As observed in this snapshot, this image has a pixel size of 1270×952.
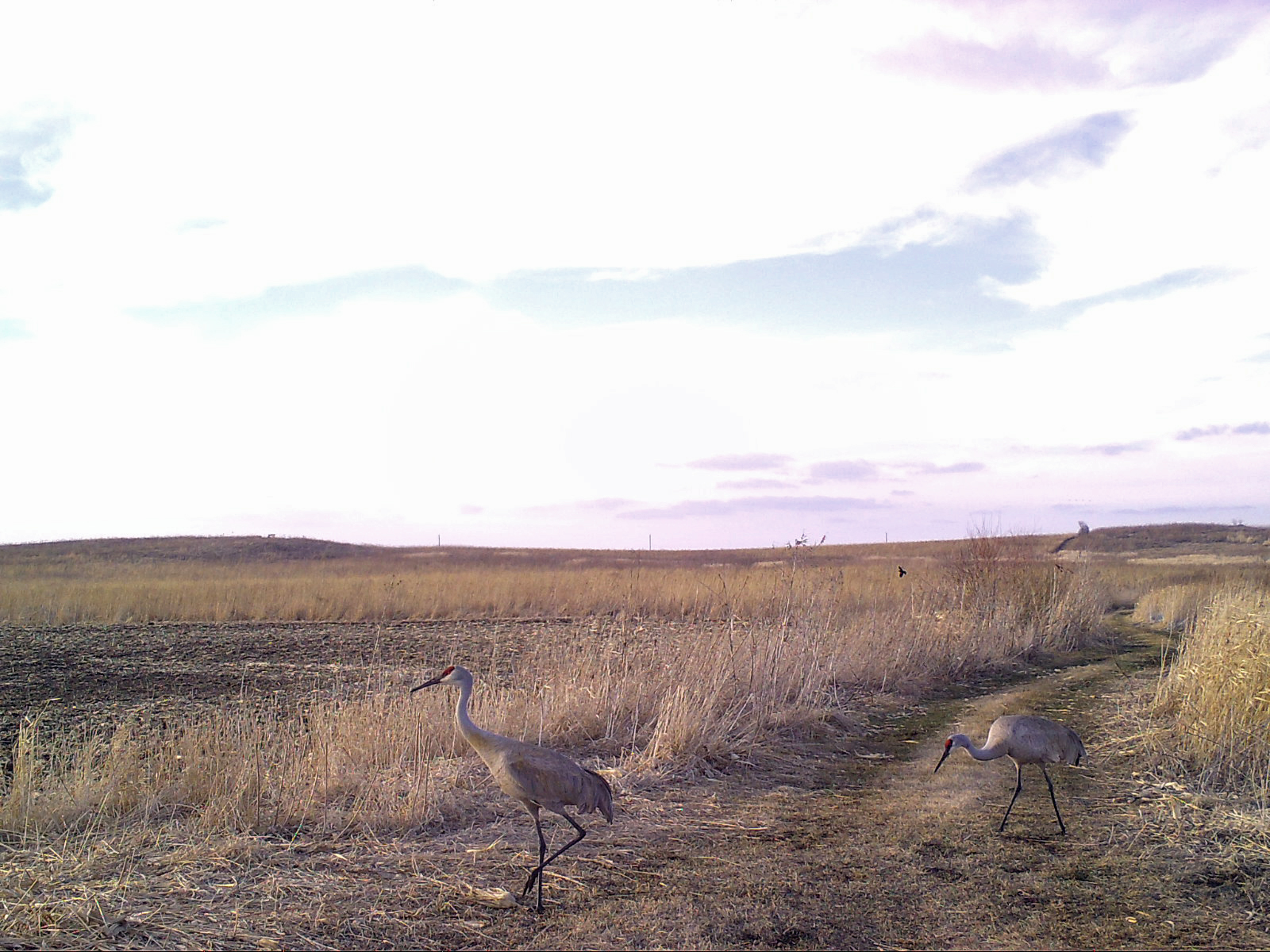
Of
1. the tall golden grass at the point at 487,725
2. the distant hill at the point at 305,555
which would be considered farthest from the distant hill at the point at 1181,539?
the tall golden grass at the point at 487,725

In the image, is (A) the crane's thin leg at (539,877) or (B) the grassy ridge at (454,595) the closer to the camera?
(A) the crane's thin leg at (539,877)

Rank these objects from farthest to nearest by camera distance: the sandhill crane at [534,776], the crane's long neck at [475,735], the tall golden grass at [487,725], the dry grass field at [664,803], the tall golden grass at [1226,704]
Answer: the tall golden grass at [1226,704] < the tall golden grass at [487,725] < the crane's long neck at [475,735] < the sandhill crane at [534,776] < the dry grass field at [664,803]

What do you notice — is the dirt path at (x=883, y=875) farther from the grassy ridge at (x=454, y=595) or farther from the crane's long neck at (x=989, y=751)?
the grassy ridge at (x=454, y=595)

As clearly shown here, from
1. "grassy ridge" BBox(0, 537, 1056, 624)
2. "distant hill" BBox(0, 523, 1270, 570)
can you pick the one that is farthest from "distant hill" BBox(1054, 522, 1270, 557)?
"grassy ridge" BBox(0, 537, 1056, 624)

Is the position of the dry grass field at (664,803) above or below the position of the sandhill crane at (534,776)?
below

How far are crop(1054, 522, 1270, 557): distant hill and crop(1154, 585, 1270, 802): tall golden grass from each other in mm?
40592

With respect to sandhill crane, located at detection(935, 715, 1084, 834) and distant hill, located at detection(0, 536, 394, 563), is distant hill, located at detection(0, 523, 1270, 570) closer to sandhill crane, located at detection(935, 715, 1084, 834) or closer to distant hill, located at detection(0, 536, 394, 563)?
distant hill, located at detection(0, 536, 394, 563)

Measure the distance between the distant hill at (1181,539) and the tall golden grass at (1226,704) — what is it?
40592 millimetres

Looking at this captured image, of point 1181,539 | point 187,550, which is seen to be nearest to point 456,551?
point 187,550

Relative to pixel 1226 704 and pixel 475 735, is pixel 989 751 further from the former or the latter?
pixel 475 735

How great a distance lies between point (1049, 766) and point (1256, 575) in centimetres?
2055

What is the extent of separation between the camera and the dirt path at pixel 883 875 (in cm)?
418

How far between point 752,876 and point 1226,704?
4684 millimetres

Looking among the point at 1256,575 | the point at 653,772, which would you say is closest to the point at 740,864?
the point at 653,772
